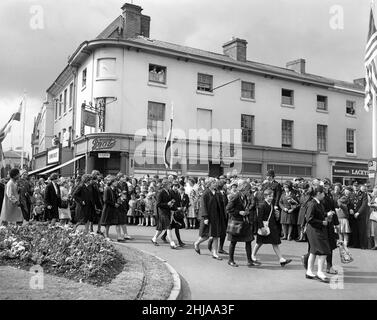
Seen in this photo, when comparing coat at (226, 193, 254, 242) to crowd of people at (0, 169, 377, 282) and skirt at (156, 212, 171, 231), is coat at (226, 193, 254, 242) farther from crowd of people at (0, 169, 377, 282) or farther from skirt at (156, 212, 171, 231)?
skirt at (156, 212, 171, 231)

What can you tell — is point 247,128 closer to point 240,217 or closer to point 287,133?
point 287,133

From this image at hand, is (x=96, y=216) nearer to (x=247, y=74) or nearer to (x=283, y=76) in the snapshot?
(x=247, y=74)

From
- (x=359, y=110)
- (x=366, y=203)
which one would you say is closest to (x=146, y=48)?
(x=366, y=203)

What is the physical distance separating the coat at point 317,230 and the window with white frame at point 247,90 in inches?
913

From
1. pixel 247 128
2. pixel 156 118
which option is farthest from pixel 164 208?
pixel 247 128

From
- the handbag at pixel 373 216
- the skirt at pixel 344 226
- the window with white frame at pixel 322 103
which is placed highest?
the window with white frame at pixel 322 103

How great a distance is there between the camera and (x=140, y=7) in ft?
93.2

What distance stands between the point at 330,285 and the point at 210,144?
2115 centimetres

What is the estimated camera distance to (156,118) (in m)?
27.4

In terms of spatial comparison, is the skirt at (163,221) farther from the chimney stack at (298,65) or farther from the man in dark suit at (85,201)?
the chimney stack at (298,65)

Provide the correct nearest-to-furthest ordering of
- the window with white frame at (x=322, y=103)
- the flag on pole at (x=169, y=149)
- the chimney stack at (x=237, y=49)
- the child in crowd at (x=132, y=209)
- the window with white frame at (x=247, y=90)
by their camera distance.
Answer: the child in crowd at (x=132, y=209) < the flag on pole at (x=169, y=149) < the window with white frame at (x=247, y=90) < the chimney stack at (x=237, y=49) < the window with white frame at (x=322, y=103)

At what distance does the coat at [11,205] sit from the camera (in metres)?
10.6

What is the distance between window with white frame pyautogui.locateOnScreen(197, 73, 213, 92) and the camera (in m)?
29.2

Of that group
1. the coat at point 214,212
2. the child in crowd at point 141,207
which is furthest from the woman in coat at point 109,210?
the child in crowd at point 141,207
